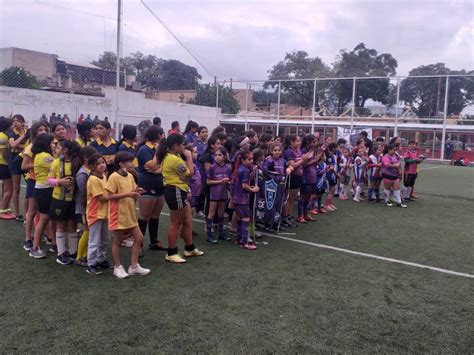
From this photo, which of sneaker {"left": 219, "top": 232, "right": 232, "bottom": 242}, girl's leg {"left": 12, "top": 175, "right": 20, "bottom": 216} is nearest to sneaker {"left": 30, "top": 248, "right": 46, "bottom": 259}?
girl's leg {"left": 12, "top": 175, "right": 20, "bottom": 216}

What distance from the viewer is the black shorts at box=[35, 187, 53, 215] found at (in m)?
5.27

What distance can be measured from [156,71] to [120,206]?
195ft

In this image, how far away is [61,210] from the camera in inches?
199

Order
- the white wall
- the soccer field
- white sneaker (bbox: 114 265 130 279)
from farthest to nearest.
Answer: the white wall
white sneaker (bbox: 114 265 130 279)
the soccer field

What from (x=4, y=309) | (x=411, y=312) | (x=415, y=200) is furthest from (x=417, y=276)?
(x=415, y=200)

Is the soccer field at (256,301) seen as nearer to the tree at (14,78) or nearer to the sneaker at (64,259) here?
the sneaker at (64,259)

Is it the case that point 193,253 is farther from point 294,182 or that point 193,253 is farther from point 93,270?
point 294,182

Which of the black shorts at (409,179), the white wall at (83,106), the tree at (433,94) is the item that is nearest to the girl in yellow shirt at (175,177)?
the black shorts at (409,179)

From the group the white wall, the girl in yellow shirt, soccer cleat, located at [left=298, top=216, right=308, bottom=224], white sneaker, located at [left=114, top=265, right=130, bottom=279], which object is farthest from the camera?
the white wall

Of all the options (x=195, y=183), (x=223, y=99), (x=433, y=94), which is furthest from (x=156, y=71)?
(x=195, y=183)

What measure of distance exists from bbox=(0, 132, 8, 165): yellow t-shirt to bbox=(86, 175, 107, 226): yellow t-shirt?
10.5 feet

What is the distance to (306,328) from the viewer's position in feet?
12.4

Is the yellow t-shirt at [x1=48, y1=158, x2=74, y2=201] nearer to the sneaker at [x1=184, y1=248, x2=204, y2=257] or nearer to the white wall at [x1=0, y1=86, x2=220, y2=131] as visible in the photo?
the sneaker at [x1=184, y1=248, x2=204, y2=257]

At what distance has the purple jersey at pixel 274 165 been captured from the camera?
7.09 metres
